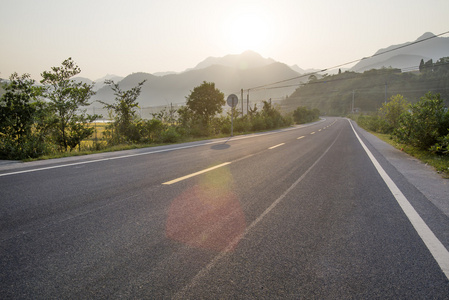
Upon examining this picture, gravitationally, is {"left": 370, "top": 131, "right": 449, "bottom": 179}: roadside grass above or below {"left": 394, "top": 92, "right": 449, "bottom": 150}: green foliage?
below

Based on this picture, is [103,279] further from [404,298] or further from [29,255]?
[404,298]

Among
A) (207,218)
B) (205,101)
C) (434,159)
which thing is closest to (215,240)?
(207,218)

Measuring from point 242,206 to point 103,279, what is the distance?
214 cm

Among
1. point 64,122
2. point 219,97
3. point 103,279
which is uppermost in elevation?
point 219,97

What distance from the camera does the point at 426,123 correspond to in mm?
8914

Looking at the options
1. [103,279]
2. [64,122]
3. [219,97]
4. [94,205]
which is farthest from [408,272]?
[219,97]

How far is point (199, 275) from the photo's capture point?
6.64 ft

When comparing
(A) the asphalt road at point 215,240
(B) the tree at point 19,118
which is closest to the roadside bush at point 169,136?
(B) the tree at point 19,118

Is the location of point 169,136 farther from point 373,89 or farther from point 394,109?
point 373,89

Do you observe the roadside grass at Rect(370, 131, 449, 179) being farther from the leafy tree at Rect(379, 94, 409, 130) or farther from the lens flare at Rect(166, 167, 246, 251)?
the leafy tree at Rect(379, 94, 409, 130)

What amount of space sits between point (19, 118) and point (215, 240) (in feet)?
31.8

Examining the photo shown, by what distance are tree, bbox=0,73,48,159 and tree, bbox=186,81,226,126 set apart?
13815 millimetres

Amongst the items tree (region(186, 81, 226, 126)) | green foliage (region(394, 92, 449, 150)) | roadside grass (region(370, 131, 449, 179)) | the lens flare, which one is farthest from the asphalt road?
tree (region(186, 81, 226, 126))

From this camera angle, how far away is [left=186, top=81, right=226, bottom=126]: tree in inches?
866
